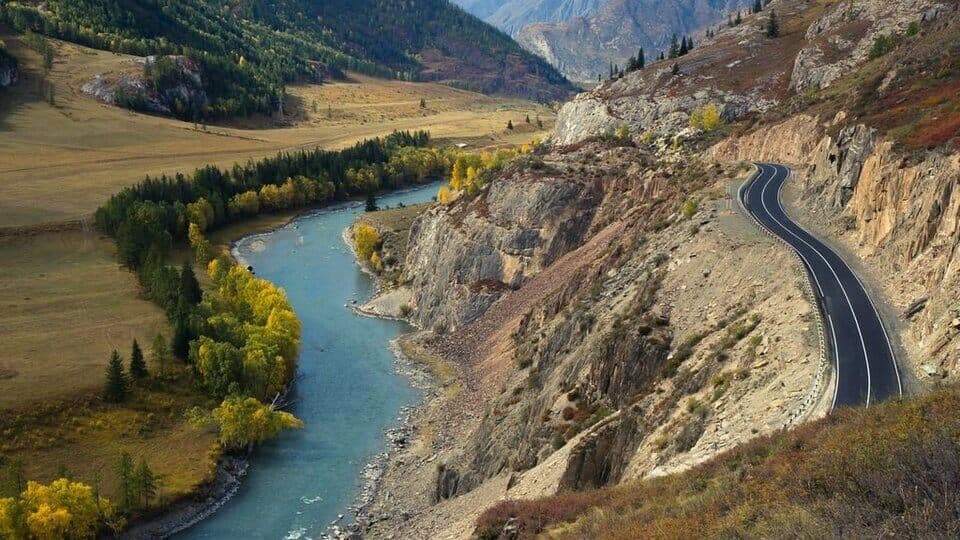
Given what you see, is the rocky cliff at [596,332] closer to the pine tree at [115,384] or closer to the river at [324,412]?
the river at [324,412]

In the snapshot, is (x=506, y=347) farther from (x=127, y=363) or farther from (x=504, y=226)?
(x=127, y=363)

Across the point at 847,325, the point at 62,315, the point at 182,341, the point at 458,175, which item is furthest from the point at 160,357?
the point at 458,175

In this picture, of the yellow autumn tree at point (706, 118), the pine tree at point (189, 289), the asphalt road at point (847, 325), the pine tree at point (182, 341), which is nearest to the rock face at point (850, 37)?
the yellow autumn tree at point (706, 118)

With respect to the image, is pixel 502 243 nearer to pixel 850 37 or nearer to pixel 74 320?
pixel 74 320

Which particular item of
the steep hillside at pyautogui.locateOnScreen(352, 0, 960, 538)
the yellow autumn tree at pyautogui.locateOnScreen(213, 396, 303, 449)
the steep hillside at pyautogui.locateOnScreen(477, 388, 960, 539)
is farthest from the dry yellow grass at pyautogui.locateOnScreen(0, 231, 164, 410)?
the steep hillside at pyautogui.locateOnScreen(477, 388, 960, 539)

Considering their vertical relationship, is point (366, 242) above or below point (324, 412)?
above

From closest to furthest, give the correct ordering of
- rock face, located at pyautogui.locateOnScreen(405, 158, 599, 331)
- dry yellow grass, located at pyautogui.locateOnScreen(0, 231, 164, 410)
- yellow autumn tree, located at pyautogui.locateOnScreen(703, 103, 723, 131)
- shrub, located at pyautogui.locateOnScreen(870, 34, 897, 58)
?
A: dry yellow grass, located at pyautogui.locateOnScreen(0, 231, 164, 410)
rock face, located at pyautogui.locateOnScreen(405, 158, 599, 331)
shrub, located at pyautogui.locateOnScreen(870, 34, 897, 58)
yellow autumn tree, located at pyautogui.locateOnScreen(703, 103, 723, 131)

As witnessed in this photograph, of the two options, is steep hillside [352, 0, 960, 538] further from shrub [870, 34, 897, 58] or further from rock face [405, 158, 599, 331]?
shrub [870, 34, 897, 58]
